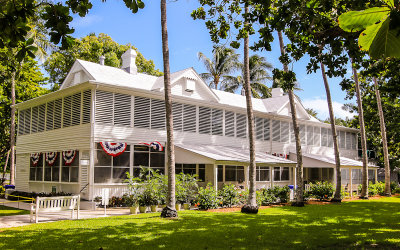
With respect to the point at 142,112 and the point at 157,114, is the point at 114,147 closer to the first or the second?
the point at 142,112

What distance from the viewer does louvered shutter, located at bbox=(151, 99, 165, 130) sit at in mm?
20062

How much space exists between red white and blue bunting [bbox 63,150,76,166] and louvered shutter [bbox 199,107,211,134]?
7.59 metres

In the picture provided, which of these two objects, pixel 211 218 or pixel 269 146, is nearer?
pixel 211 218

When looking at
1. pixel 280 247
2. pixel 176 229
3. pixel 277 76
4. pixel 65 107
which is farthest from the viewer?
pixel 65 107

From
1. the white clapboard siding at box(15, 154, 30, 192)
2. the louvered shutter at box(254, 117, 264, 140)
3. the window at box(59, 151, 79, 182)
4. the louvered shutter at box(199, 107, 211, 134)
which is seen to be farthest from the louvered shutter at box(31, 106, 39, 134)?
the louvered shutter at box(254, 117, 264, 140)

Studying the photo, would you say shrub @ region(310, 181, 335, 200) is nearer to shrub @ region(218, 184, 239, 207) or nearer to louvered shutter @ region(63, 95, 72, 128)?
shrub @ region(218, 184, 239, 207)

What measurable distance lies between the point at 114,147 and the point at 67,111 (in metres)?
3.85

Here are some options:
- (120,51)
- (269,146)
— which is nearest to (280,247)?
(269,146)

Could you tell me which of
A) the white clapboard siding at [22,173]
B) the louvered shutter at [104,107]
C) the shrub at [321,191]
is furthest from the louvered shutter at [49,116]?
the shrub at [321,191]

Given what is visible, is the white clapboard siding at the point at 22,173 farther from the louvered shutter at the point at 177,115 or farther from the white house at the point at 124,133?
the louvered shutter at the point at 177,115

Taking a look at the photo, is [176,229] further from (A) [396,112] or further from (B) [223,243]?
(A) [396,112]

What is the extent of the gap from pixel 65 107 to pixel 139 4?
653 inches

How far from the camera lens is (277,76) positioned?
8961 mm

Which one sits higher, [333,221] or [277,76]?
[277,76]
